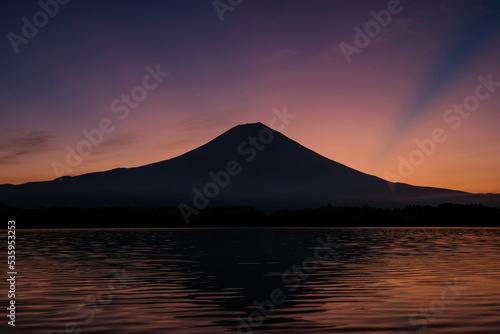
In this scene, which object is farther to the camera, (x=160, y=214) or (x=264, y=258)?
(x=160, y=214)

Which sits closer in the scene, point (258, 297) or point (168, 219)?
point (258, 297)

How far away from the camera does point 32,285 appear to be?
88.1 ft

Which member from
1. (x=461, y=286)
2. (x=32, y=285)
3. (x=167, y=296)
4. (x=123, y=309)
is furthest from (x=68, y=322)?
(x=461, y=286)

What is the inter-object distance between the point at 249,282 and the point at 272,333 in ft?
38.5

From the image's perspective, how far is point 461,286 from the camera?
2628cm

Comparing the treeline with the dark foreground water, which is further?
the treeline

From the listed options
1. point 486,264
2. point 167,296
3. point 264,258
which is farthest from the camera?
point 264,258

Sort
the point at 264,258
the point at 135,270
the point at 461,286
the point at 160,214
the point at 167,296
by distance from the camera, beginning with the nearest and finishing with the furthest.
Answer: the point at 167,296, the point at 461,286, the point at 135,270, the point at 264,258, the point at 160,214

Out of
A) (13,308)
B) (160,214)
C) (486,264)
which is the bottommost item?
(486,264)

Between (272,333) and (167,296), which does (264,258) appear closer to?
(167,296)

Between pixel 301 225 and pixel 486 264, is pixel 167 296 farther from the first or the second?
pixel 301 225

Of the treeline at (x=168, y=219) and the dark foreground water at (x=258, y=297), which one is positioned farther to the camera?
the treeline at (x=168, y=219)

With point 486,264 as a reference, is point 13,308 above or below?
above

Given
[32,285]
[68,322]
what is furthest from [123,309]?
[32,285]
